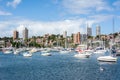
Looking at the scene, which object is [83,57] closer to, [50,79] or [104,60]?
[104,60]

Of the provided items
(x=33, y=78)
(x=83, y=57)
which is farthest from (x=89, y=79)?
(x=83, y=57)

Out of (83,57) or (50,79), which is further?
(83,57)

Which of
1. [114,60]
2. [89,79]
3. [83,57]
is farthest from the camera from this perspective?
[83,57]

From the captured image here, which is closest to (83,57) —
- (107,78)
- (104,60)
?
(104,60)

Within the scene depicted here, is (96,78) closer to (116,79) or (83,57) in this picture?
(116,79)

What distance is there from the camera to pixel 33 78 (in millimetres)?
56219

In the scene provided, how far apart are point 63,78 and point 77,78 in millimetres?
2647

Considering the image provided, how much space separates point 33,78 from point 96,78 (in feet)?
39.1

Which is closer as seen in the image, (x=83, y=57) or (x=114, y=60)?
(x=114, y=60)

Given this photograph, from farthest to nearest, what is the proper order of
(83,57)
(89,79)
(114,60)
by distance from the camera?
(83,57) → (114,60) → (89,79)

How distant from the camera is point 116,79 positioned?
54.8 m

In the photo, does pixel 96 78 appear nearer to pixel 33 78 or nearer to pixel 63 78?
pixel 63 78

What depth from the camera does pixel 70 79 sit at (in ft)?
180

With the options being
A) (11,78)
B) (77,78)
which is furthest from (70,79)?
(11,78)
